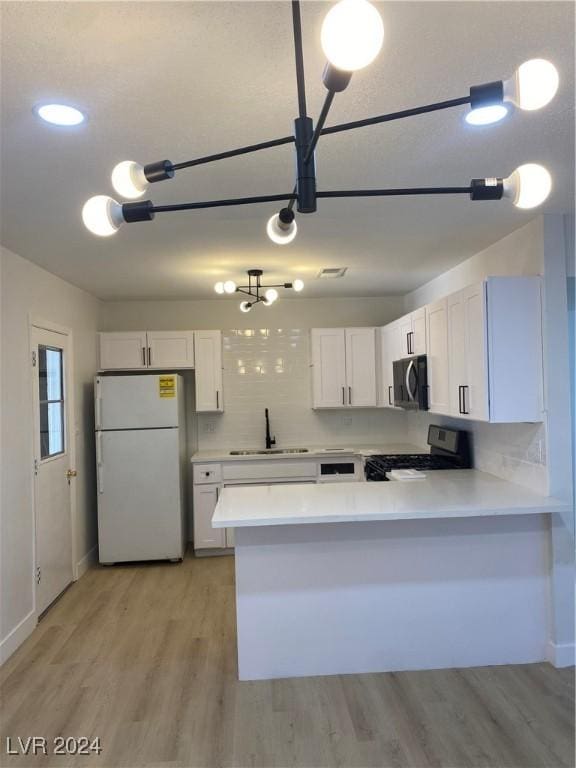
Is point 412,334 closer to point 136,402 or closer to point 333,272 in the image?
point 333,272

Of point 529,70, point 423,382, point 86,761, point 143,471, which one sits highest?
point 529,70

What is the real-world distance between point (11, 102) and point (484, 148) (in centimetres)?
170

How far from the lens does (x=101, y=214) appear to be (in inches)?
51.8

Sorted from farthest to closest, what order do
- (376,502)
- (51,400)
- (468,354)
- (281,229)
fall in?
(51,400) < (468,354) < (376,502) < (281,229)

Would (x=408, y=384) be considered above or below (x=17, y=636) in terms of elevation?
above

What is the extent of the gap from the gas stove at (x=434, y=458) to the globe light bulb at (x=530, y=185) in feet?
9.08

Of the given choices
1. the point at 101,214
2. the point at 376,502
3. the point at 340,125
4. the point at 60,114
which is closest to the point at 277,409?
the point at 376,502

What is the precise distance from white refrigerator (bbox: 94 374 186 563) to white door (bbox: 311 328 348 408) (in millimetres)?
1513

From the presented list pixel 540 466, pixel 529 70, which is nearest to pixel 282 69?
pixel 529 70

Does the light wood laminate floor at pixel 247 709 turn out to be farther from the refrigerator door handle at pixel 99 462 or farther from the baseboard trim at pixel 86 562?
the refrigerator door handle at pixel 99 462

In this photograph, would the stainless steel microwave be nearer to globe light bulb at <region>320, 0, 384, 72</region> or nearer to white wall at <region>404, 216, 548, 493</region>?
white wall at <region>404, 216, 548, 493</region>

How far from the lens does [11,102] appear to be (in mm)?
1595

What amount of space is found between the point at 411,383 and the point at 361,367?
127 cm

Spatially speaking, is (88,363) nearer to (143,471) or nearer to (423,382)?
(143,471)
